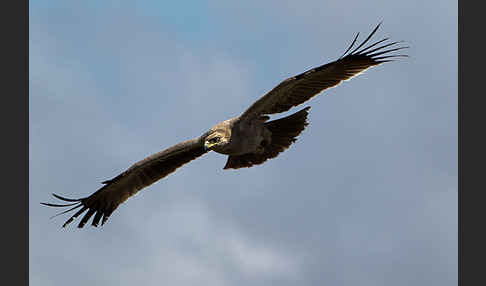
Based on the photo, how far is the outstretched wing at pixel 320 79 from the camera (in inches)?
476

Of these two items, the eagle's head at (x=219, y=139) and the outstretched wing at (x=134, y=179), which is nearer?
the eagle's head at (x=219, y=139)

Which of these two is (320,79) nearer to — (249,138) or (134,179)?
(249,138)

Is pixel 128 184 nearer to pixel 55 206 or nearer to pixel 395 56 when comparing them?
pixel 55 206

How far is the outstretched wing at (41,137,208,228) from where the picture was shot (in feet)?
44.9

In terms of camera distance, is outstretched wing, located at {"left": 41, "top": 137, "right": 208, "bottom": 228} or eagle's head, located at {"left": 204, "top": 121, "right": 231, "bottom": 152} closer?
eagle's head, located at {"left": 204, "top": 121, "right": 231, "bottom": 152}

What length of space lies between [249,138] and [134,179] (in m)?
2.86

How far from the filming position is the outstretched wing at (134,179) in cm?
1370

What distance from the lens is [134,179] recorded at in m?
14.4

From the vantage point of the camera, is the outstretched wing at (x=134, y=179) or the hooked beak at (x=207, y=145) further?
the outstretched wing at (x=134, y=179)

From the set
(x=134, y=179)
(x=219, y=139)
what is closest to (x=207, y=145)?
(x=219, y=139)

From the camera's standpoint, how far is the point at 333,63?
12.0 meters

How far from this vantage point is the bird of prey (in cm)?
1226

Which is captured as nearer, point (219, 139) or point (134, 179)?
point (219, 139)

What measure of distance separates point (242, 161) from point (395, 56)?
331 centimetres
